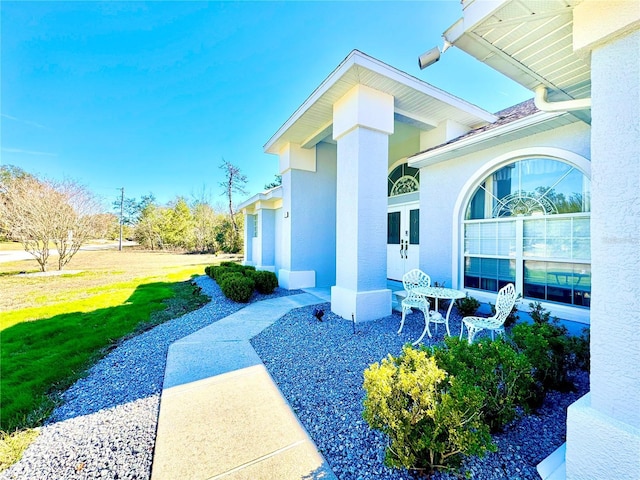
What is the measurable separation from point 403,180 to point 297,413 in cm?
913

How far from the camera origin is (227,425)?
278 centimetres

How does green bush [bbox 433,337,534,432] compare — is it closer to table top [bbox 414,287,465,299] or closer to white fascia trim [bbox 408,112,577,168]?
table top [bbox 414,287,465,299]

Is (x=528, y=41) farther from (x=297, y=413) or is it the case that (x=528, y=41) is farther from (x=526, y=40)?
(x=297, y=413)

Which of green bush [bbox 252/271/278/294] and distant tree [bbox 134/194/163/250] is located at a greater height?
distant tree [bbox 134/194/163/250]

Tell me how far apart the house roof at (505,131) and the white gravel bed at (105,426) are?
7786 millimetres

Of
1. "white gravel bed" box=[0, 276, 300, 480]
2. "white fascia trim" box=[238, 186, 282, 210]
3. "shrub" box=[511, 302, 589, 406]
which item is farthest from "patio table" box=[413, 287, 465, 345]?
"white fascia trim" box=[238, 186, 282, 210]

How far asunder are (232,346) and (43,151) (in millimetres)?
21191

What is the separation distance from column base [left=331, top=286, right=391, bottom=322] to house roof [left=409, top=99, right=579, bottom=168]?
159 inches

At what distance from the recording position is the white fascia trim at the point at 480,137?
503 centimetres

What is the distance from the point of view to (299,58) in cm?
977

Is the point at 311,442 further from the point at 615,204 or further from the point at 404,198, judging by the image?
the point at 404,198

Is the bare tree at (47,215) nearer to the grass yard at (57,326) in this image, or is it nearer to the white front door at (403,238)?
the grass yard at (57,326)

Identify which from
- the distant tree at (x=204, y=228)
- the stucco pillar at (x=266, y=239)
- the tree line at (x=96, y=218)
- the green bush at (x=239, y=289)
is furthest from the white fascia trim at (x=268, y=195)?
the distant tree at (x=204, y=228)

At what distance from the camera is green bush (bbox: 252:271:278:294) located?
920 cm
